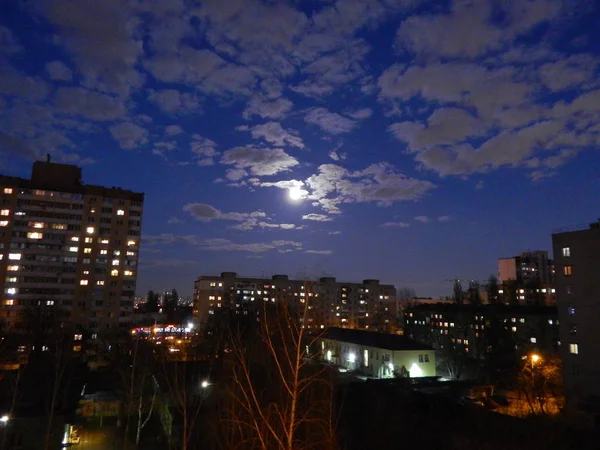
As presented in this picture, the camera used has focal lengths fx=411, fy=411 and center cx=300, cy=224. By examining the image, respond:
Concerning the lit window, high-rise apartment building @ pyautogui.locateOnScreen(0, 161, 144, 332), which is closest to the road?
the lit window

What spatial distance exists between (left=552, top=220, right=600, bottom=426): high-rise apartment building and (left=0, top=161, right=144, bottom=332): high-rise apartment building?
173 ft

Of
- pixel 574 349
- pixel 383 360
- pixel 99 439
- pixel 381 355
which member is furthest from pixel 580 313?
pixel 99 439

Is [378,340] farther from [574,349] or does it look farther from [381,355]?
[574,349]

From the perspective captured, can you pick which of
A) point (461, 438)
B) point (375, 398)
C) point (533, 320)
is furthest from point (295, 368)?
point (533, 320)

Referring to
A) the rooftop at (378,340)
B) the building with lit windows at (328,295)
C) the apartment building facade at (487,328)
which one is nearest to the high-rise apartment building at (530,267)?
the building with lit windows at (328,295)

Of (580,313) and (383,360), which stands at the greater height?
(580,313)

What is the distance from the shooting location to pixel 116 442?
→ 21.0 metres

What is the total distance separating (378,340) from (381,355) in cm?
306

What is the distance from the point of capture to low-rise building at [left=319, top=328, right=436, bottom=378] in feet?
130

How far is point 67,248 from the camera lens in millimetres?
57094

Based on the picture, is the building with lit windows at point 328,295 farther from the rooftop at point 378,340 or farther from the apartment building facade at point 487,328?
the rooftop at point 378,340

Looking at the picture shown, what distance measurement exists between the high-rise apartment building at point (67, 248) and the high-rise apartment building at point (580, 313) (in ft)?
173

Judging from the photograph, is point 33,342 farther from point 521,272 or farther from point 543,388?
point 521,272

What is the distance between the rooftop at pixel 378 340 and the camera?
41281mm
